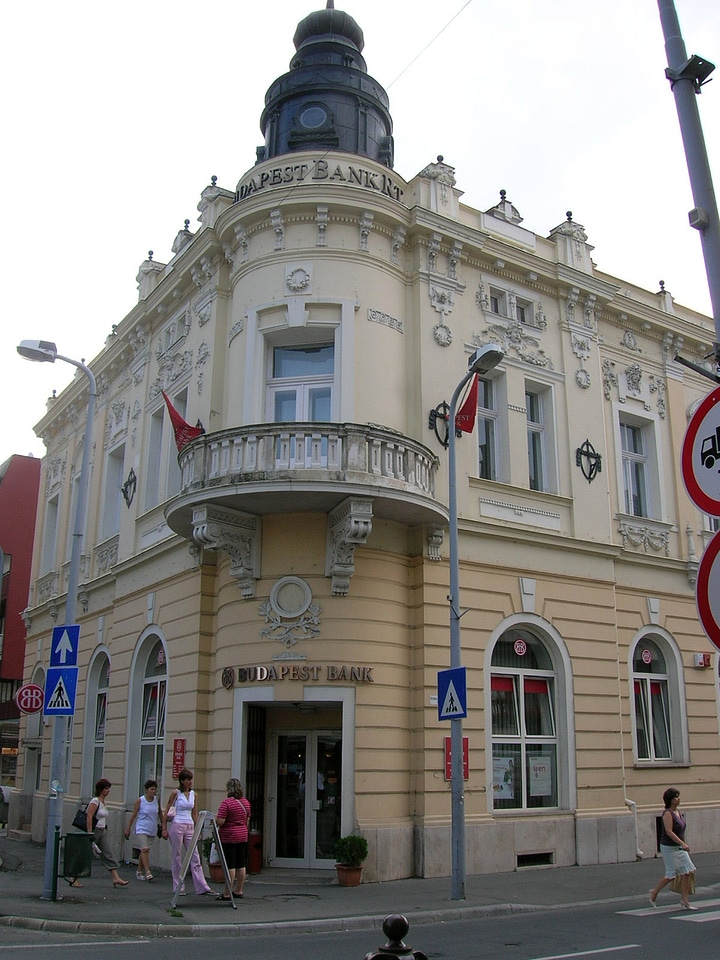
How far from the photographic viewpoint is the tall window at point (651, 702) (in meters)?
20.3

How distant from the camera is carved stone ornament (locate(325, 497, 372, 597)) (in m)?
15.3

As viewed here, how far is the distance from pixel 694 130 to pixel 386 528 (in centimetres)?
1058

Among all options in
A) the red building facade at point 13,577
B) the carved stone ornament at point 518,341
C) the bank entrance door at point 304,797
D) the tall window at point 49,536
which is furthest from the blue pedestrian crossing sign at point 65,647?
the red building facade at point 13,577

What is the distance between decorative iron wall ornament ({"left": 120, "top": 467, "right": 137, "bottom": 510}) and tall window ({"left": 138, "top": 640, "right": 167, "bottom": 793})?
4076 millimetres

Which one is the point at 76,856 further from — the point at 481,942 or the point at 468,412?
the point at 468,412

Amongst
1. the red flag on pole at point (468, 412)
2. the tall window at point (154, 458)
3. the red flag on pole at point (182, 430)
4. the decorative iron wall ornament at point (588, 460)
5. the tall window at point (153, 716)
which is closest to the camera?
the red flag on pole at point (468, 412)

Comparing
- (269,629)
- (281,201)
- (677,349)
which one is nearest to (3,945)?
(269,629)

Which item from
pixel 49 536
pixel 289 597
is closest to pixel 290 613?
pixel 289 597

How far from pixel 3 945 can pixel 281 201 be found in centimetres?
1323

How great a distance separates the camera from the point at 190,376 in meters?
20.2

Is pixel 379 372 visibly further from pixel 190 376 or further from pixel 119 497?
pixel 119 497

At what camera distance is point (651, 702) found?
20.8 m

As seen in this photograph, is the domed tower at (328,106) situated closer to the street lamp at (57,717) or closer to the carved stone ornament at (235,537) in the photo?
the street lamp at (57,717)

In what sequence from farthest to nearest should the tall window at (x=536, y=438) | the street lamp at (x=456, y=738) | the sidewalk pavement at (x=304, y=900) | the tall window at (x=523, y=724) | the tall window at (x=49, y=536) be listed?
the tall window at (x=49, y=536)
the tall window at (x=536, y=438)
the tall window at (x=523, y=724)
the street lamp at (x=456, y=738)
the sidewalk pavement at (x=304, y=900)
